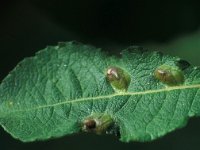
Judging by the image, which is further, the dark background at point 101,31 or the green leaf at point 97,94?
the dark background at point 101,31

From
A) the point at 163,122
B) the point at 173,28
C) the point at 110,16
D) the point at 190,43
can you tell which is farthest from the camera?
the point at 110,16

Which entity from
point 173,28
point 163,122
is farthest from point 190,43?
point 163,122

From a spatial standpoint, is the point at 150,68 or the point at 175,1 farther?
the point at 175,1

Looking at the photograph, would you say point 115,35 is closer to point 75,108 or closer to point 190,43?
point 190,43

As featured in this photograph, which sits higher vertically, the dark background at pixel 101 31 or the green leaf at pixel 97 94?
the green leaf at pixel 97 94

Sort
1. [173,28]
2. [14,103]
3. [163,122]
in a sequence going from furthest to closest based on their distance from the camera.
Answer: [173,28] < [14,103] < [163,122]
